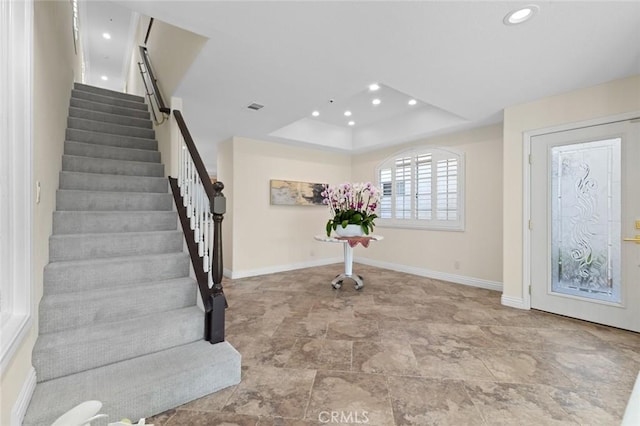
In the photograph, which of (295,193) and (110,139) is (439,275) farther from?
(110,139)

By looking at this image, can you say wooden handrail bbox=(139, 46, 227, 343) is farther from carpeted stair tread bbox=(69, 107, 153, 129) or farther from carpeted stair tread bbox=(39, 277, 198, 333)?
carpeted stair tread bbox=(69, 107, 153, 129)

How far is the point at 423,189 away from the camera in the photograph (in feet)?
16.6

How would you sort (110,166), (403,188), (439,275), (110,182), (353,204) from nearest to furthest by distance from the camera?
(110,182) → (110,166) → (353,204) → (439,275) → (403,188)

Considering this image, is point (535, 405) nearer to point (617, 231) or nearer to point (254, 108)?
point (617, 231)

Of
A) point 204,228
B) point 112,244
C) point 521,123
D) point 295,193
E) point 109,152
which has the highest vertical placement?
point 521,123

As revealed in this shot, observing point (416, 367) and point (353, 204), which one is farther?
point (353, 204)

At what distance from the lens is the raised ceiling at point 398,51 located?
187 centimetres

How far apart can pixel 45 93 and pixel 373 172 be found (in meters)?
5.09

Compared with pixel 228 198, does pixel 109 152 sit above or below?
above

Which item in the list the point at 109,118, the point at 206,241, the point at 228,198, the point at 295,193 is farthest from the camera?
the point at 295,193

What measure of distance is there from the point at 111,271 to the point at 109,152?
191 cm

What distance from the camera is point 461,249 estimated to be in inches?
179

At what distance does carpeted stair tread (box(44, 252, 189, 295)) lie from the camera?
77.3 inches
